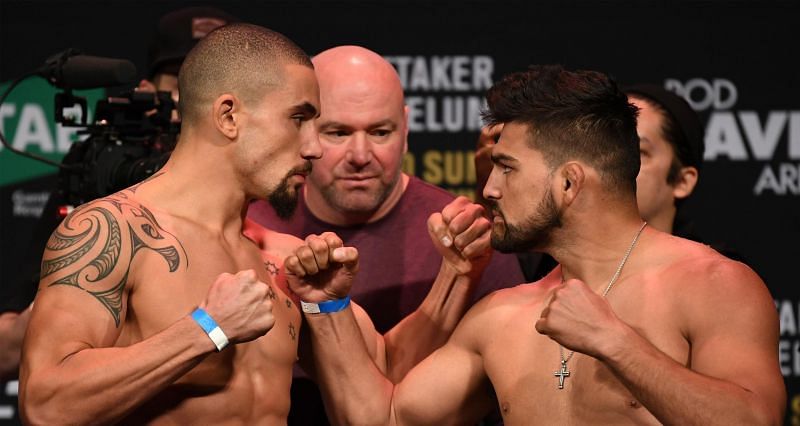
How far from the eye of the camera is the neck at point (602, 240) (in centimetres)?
245

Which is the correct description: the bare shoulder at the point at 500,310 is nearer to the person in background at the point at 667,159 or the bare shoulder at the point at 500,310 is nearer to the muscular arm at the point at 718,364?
the muscular arm at the point at 718,364

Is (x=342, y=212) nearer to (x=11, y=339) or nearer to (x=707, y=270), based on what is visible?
(x=11, y=339)

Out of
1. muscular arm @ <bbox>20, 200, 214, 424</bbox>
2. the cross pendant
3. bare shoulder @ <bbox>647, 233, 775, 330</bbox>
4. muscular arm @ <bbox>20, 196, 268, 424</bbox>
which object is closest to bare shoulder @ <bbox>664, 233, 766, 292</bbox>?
bare shoulder @ <bbox>647, 233, 775, 330</bbox>

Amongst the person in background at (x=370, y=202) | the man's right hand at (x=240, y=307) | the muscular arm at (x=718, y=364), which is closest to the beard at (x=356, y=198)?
the person in background at (x=370, y=202)

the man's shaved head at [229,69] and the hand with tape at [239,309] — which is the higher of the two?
the man's shaved head at [229,69]

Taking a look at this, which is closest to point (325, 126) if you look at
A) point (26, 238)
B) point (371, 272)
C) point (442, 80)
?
point (371, 272)

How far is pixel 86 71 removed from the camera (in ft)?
9.08

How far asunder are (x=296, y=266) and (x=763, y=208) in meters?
2.08

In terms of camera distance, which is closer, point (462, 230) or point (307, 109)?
point (307, 109)

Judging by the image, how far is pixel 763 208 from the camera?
13.3ft

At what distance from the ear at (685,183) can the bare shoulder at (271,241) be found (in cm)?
121

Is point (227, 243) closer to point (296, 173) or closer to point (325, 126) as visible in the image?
point (296, 173)

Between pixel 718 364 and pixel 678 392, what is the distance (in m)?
0.11

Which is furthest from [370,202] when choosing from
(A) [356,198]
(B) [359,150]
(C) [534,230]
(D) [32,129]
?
(D) [32,129]
